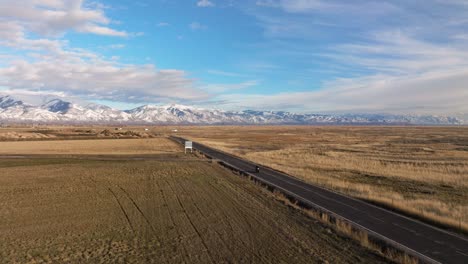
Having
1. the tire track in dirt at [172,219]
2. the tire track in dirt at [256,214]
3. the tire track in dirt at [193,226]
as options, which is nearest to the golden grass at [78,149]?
the tire track in dirt at [172,219]

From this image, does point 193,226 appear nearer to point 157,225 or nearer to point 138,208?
point 157,225

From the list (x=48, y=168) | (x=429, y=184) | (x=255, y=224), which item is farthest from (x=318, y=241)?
(x=48, y=168)

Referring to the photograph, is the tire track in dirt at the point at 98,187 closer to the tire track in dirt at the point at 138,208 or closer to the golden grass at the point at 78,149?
the tire track in dirt at the point at 138,208

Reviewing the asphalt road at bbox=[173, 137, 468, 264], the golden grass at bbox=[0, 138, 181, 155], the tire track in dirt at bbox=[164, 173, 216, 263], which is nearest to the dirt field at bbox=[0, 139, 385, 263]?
the tire track in dirt at bbox=[164, 173, 216, 263]

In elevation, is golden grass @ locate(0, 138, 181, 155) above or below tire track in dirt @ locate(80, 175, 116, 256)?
below

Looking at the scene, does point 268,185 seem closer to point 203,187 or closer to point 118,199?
point 203,187

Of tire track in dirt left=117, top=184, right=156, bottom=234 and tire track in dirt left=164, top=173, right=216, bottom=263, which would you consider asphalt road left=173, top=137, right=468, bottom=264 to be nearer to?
tire track in dirt left=164, top=173, right=216, bottom=263
